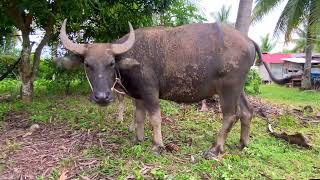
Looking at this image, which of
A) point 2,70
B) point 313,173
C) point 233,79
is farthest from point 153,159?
point 2,70

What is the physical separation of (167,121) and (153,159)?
7.24ft

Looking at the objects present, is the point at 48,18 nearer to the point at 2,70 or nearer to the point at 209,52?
the point at 209,52

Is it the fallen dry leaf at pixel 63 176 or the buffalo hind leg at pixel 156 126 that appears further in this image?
the buffalo hind leg at pixel 156 126

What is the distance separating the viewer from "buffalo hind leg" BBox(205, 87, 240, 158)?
16.5 feet

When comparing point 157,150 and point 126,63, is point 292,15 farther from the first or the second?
point 126,63

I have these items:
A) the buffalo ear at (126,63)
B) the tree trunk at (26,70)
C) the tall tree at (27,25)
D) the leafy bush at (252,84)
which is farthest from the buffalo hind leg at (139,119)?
the leafy bush at (252,84)

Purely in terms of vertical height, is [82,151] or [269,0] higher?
[269,0]

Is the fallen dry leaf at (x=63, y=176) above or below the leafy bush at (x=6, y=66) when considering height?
above

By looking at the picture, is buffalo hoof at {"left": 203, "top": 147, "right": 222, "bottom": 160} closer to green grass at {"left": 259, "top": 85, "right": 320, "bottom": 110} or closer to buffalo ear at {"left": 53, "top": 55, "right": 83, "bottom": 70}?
buffalo ear at {"left": 53, "top": 55, "right": 83, "bottom": 70}

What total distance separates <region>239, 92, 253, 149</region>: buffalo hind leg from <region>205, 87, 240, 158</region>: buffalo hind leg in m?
0.36

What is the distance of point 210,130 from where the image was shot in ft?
21.6

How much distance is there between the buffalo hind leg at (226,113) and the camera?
504 centimetres

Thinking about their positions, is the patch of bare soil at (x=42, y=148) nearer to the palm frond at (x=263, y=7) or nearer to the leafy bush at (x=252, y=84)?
the leafy bush at (x=252, y=84)

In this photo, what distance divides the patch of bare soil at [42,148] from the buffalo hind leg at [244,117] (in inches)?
65.9
